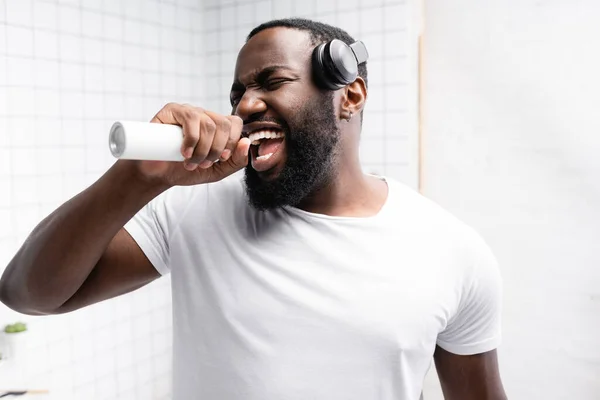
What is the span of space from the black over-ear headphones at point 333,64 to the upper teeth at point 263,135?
0.42ft

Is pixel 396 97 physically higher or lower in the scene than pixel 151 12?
lower

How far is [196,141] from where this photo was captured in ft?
2.15

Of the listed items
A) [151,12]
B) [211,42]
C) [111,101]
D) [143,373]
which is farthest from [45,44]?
[143,373]

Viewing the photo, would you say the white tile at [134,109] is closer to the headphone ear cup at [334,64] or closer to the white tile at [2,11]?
the white tile at [2,11]

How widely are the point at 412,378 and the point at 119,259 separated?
0.54 metres

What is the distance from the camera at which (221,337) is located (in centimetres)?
88

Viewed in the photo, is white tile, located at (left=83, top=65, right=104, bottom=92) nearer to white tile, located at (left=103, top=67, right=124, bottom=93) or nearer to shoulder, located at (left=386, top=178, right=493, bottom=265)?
white tile, located at (left=103, top=67, right=124, bottom=93)

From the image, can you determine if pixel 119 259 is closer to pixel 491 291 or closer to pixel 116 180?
pixel 116 180

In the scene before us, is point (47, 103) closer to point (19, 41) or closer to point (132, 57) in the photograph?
point (19, 41)

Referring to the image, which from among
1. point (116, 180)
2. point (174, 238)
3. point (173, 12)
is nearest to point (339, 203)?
point (174, 238)

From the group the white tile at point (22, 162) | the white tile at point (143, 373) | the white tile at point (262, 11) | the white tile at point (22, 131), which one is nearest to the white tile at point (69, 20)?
the white tile at point (22, 131)

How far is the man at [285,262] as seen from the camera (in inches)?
31.5

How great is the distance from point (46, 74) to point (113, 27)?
1.10ft

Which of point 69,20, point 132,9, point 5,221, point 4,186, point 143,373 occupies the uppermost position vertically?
point 132,9
